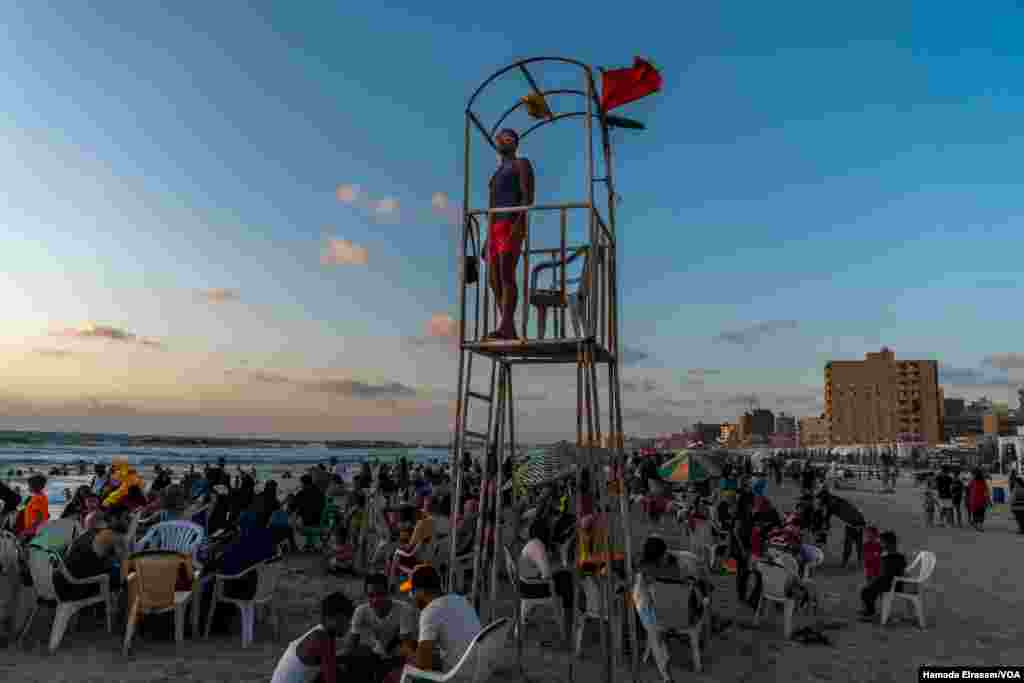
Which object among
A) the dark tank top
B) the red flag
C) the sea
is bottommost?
the sea

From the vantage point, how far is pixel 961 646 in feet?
24.6

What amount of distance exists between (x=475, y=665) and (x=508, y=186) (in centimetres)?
383

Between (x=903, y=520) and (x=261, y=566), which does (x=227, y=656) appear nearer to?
(x=261, y=566)

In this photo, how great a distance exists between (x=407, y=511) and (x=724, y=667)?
15.8 feet

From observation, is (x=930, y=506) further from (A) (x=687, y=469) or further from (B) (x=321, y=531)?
(B) (x=321, y=531)

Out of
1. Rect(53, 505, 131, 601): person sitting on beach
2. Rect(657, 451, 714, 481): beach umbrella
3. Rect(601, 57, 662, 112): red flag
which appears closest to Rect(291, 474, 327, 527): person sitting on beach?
Rect(53, 505, 131, 601): person sitting on beach

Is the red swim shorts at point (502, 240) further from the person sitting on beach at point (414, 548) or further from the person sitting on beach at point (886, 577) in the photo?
the person sitting on beach at point (886, 577)

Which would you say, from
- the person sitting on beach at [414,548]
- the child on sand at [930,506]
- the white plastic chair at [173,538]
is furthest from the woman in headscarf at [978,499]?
the white plastic chair at [173,538]

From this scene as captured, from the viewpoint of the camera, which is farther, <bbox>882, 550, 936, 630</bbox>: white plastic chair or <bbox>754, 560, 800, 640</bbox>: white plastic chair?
<bbox>882, 550, 936, 630</bbox>: white plastic chair

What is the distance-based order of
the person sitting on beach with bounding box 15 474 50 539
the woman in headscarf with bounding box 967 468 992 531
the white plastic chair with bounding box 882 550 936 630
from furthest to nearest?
the woman in headscarf with bounding box 967 468 992 531 < the person sitting on beach with bounding box 15 474 50 539 < the white plastic chair with bounding box 882 550 936 630

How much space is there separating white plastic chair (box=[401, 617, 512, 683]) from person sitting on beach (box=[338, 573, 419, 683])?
0.66ft

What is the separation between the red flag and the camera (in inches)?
224

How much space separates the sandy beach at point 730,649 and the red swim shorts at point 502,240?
12.1ft

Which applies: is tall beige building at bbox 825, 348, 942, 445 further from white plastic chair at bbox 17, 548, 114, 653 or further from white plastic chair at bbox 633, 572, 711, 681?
white plastic chair at bbox 17, 548, 114, 653
